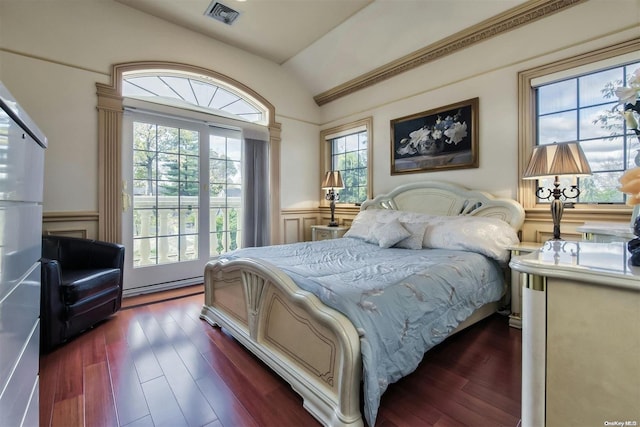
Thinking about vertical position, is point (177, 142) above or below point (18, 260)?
above

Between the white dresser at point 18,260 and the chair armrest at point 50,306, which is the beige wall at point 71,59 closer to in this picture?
the chair armrest at point 50,306

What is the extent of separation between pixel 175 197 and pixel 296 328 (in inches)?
106

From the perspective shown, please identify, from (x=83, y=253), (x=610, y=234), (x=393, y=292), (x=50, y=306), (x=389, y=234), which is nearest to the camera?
(x=393, y=292)

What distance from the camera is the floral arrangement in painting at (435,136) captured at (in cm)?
314

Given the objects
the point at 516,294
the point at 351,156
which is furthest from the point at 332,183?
the point at 516,294

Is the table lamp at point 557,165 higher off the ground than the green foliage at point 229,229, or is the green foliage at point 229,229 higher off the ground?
the table lamp at point 557,165

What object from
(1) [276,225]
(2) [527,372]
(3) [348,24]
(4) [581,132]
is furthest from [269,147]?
(2) [527,372]

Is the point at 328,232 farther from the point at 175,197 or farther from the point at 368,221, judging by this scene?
the point at 175,197

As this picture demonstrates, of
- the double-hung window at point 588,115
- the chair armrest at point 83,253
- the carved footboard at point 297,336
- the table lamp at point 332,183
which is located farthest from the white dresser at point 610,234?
the chair armrest at point 83,253

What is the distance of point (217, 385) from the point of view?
5.37 feet

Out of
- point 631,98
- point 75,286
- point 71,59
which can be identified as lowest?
point 75,286

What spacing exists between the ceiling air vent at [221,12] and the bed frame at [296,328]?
273cm

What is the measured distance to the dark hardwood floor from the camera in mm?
1389

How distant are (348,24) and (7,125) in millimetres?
3542
